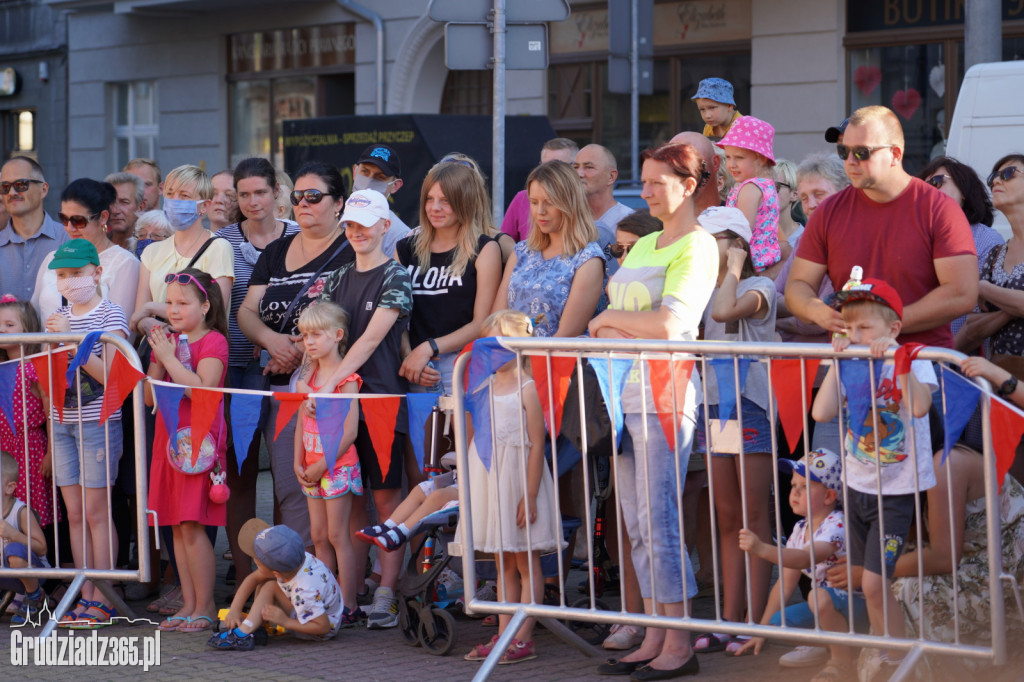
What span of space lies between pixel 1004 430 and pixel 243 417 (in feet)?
11.2

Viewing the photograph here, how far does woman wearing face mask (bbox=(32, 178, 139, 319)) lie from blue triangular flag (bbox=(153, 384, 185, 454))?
1.02 meters

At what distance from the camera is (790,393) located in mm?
4895

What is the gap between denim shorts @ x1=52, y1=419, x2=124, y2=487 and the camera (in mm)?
6523

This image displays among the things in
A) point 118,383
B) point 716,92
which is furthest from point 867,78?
point 118,383

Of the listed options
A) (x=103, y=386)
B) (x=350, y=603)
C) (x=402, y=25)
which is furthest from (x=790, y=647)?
(x=402, y=25)

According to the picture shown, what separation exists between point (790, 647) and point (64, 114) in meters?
22.1

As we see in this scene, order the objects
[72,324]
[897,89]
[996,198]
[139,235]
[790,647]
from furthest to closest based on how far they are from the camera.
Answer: [897,89] → [139,235] → [72,324] → [996,198] → [790,647]

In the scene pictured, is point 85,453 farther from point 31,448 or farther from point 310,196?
point 310,196

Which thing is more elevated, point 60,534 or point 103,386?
point 103,386

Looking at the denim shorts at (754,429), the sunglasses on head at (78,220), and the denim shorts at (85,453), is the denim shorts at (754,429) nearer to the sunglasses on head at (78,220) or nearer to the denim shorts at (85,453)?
the denim shorts at (85,453)

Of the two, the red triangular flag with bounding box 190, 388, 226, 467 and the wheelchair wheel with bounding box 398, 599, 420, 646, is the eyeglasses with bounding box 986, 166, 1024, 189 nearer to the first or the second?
the wheelchair wheel with bounding box 398, 599, 420, 646

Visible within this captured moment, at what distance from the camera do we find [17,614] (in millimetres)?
6641

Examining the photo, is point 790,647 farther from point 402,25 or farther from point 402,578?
point 402,25

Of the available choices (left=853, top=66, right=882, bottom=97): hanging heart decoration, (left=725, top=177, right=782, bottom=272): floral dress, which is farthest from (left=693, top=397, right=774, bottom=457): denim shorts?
(left=853, top=66, right=882, bottom=97): hanging heart decoration
